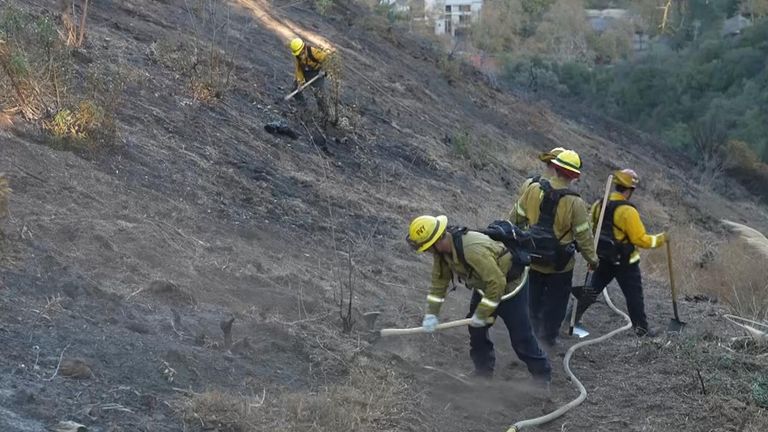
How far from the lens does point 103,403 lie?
5391 millimetres

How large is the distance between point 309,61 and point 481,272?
9236 mm

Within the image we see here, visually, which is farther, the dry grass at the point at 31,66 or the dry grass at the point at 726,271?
the dry grass at the point at 726,271

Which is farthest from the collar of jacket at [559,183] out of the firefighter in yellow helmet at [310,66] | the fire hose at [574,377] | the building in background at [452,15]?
the building in background at [452,15]

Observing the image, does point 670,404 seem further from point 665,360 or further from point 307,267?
point 307,267

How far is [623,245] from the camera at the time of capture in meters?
8.95

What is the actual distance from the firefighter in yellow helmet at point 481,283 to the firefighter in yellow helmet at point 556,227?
927 millimetres

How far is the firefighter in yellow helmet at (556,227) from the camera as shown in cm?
814

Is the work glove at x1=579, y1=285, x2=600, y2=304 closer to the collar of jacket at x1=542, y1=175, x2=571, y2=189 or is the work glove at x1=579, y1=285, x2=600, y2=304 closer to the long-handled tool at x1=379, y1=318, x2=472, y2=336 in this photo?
the collar of jacket at x1=542, y1=175, x2=571, y2=189

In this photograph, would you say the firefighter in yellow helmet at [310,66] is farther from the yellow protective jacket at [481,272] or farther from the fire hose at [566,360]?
the yellow protective jacket at [481,272]

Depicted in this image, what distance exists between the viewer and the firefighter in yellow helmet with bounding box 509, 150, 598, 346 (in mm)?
8141

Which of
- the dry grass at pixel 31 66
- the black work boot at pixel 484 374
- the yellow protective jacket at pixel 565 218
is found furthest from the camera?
the dry grass at pixel 31 66

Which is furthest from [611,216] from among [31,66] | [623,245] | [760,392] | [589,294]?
[31,66]

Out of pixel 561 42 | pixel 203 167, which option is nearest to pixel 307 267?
pixel 203 167

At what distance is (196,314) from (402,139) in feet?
36.6
